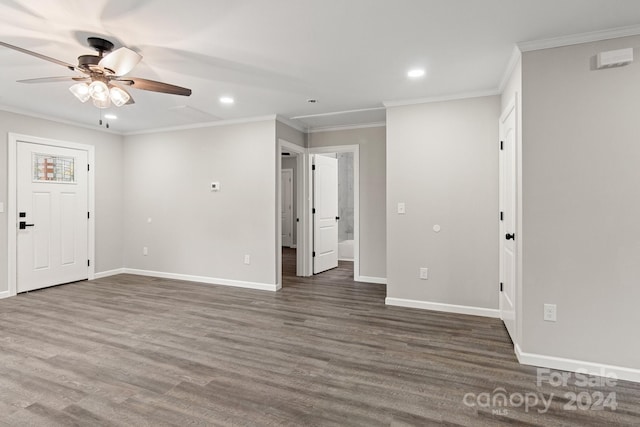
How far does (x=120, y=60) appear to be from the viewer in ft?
8.04

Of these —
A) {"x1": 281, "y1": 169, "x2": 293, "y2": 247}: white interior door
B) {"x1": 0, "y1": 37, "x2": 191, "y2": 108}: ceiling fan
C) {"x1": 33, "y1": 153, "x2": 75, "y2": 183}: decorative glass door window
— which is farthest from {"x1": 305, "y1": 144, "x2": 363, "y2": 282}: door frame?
{"x1": 281, "y1": 169, "x2": 293, "y2": 247}: white interior door

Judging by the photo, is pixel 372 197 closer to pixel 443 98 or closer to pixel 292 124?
pixel 292 124

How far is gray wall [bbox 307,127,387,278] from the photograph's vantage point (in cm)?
547

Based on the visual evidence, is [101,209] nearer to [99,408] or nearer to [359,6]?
[99,408]

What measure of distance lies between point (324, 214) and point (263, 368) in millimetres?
3878

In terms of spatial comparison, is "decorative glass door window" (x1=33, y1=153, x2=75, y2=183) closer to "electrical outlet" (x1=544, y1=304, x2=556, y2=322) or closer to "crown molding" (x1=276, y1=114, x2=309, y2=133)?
"crown molding" (x1=276, y1=114, x2=309, y2=133)

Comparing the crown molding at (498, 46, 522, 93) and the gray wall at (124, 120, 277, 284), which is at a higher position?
the crown molding at (498, 46, 522, 93)

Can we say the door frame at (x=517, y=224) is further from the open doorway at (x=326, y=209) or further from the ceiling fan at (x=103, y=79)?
the open doorway at (x=326, y=209)

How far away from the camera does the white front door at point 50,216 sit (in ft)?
15.8

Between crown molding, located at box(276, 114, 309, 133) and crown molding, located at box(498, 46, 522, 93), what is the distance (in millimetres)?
2802

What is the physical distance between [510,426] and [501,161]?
2.63 metres

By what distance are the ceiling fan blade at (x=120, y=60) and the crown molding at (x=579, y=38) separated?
9.43ft

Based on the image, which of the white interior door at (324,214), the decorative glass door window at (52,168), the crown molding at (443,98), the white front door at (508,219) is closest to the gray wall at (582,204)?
the white front door at (508,219)

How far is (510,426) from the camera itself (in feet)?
6.40
